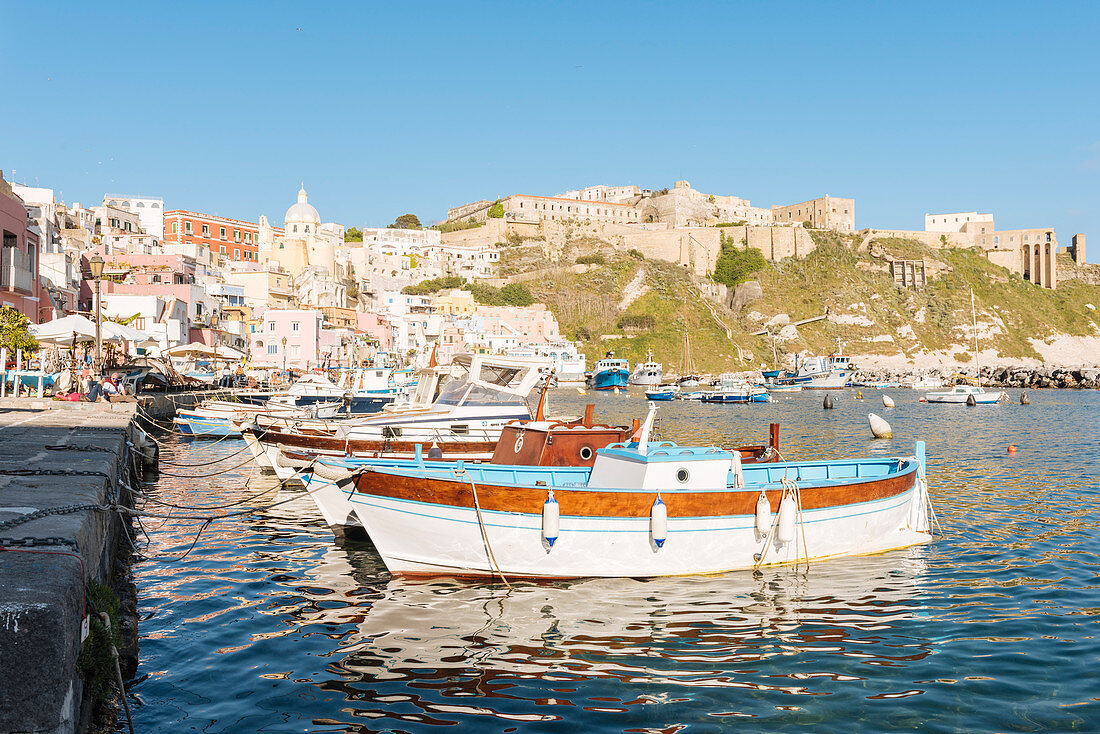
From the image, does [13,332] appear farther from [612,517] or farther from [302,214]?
[302,214]

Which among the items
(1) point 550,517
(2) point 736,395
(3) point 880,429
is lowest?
(3) point 880,429

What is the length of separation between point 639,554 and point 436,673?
3579 millimetres

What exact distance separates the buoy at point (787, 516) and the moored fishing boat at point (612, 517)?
0.04 feet

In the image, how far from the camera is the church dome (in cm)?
8969

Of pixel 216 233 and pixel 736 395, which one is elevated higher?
pixel 216 233

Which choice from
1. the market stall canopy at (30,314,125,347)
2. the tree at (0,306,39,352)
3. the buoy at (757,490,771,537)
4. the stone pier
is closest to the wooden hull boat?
the buoy at (757,490,771,537)

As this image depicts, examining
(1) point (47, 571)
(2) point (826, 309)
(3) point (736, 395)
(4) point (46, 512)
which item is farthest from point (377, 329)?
(1) point (47, 571)

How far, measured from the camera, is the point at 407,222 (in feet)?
451

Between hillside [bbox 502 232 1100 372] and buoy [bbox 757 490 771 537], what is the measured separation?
272ft

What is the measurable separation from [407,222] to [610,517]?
134 meters

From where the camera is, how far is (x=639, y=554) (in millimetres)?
9984

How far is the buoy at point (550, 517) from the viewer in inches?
370

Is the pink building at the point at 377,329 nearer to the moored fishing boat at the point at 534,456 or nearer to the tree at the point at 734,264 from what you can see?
the tree at the point at 734,264

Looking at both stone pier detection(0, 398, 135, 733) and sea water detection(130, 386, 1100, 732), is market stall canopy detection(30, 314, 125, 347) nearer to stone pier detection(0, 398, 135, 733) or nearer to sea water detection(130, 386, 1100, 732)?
sea water detection(130, 386, 1100, 732)
